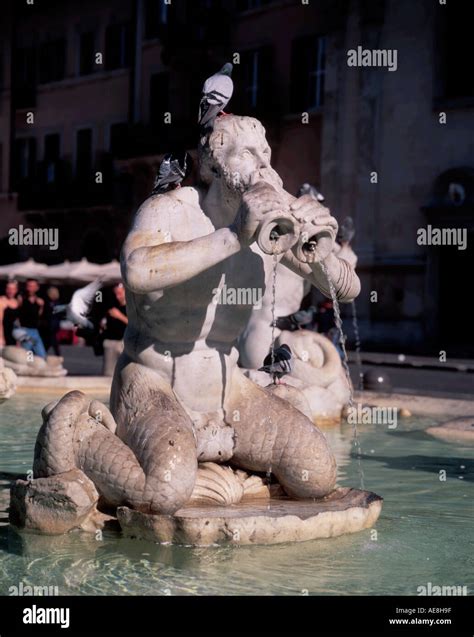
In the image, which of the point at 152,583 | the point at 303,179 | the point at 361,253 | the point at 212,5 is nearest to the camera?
the point at 152,583

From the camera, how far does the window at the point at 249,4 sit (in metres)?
32.2

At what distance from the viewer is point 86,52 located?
1547 inches

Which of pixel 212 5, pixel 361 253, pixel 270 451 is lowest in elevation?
pixel 270 451

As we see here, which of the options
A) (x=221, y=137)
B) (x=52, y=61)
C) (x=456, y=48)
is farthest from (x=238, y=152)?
(x=52, y=61)

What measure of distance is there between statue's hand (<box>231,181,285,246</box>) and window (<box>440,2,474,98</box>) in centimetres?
2254

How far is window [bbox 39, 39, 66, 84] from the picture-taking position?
40.3 meters

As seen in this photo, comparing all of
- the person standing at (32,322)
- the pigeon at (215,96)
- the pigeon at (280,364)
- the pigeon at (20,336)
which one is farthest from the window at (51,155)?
the pigeon at (215,96)

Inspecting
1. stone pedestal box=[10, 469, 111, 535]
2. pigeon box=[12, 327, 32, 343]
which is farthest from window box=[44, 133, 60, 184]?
stone pedestal box=[10, 469, 111, 535]

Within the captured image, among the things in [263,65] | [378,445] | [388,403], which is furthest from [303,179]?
[378,445]

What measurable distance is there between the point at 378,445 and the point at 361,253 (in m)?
19.5

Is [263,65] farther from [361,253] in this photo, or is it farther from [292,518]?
[292,518]

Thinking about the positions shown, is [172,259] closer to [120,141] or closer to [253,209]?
[253,209]

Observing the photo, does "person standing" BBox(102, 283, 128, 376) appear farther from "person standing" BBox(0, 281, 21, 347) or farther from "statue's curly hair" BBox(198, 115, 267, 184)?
"statue's curly hair" BBox(198, 115, 267, 184)

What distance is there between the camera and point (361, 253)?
90.1 ft
